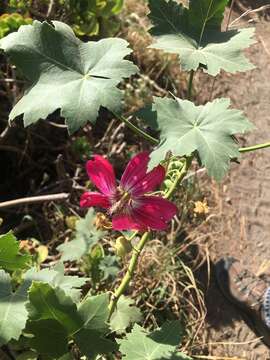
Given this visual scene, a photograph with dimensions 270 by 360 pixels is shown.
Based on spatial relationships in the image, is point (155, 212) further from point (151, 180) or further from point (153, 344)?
point (153, 344)

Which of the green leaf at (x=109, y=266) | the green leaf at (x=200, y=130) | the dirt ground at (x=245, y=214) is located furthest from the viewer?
the dirt ground at (x=245, y=214)

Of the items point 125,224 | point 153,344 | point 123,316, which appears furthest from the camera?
point 123,316

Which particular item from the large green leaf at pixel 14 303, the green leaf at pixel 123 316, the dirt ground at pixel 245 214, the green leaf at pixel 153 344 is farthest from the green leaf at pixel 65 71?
the dirt ground at pixel 245 214

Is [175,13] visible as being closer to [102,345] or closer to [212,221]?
[102,345]

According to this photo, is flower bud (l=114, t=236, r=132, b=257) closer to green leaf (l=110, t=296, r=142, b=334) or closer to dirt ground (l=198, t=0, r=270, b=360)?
green leaf (l=110, t=296, r=142, b=334)

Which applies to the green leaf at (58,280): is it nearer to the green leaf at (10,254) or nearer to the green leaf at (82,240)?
the green leaf at (10,254)

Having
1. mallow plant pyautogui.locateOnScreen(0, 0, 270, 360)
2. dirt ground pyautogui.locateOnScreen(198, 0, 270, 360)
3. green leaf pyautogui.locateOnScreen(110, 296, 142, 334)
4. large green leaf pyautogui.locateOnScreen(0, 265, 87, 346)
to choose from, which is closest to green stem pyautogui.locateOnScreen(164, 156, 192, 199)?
mallow plant pyautogui.locateOnScreen(0, 0, 270, 360)

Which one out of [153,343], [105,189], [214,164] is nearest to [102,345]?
[153,343]

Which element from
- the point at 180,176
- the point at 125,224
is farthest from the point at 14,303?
the point at 180,176
